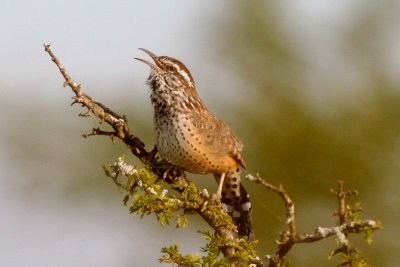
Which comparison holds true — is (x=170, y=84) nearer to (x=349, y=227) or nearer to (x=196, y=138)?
(x=196, y=138)

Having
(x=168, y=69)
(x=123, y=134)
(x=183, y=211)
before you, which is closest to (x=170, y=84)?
(x=168, y=69)

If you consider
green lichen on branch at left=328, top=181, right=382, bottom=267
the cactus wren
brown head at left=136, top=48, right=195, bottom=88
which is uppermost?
brown head at left=136, top=48, right=195, bottom=88

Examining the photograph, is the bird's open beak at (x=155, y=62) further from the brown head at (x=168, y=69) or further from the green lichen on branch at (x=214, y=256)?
the green lichen on branch at (x=214, y=256)

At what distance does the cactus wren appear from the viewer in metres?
4.44

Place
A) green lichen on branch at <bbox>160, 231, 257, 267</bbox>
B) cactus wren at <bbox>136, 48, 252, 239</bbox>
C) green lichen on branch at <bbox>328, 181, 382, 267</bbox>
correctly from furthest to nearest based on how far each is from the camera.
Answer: cactus wren at <bbox>136, 48, 252, 239</bbox> < green lichen on branch at <bbox>160, 231, 257, 267</bbox> < green lichen on branch at <bbox>328, 181, 382, 267</bbox>

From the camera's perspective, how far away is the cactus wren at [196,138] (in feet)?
14.6

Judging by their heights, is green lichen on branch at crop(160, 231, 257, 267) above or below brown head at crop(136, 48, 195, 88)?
below

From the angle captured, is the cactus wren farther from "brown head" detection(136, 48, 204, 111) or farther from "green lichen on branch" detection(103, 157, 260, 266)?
"green lichen on branch" detection(103, 157, 260, 266)

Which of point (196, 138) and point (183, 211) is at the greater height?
point (196, 138)

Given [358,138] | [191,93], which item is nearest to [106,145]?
[358,138]

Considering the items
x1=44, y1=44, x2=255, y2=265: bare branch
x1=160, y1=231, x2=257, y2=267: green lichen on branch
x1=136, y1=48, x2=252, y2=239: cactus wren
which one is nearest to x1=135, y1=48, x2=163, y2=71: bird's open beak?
x1=136, y1=48, x2=252, y2=239: cactus wren

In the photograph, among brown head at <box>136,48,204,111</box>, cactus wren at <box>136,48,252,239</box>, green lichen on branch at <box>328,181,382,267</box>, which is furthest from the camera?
brown head at <box>136,48,204,111</box>

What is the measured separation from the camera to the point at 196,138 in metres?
4.50

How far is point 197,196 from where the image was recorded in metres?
3.53
